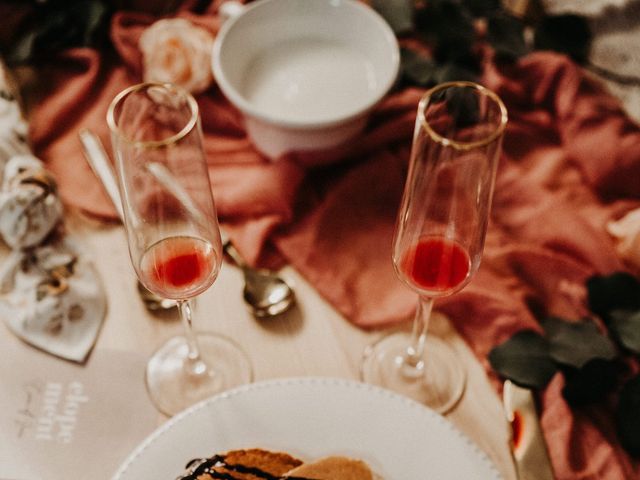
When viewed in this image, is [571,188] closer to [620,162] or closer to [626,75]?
[620,162]

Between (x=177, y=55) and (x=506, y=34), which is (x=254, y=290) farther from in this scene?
(x=506, y=34)

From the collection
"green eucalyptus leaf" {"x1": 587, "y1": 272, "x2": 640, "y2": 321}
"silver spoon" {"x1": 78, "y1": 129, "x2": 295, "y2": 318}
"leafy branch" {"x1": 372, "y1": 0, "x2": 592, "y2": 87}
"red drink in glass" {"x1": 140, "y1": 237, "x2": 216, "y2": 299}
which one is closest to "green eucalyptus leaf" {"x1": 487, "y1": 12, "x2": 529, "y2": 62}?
"leafy branch" {"x1": 372, "y1": 0, "x2": 592, "y2": 87}

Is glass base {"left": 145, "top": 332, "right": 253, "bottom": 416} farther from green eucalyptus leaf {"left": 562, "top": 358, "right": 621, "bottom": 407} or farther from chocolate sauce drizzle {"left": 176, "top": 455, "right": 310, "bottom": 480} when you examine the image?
green eucalyptus leaf {"left": 562, "top": 358, "right": 621, "bottom": 407}

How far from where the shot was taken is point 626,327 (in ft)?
2.59

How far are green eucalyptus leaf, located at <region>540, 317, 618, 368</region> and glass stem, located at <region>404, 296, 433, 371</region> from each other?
5.6 inches

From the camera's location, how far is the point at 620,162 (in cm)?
93

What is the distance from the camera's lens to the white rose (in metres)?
0.93

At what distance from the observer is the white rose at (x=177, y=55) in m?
0.93

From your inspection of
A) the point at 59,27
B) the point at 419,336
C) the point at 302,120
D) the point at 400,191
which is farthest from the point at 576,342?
the point at 59,27

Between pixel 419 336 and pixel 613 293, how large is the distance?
24 cm

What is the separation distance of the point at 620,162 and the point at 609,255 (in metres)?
0.15

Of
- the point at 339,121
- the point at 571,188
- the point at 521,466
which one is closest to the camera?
the point at 521,466

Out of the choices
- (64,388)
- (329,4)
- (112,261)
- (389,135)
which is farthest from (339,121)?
(64,388)

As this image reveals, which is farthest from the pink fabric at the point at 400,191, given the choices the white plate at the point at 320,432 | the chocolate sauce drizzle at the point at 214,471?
the chocolate sauce drizzle at the point at 214,471
